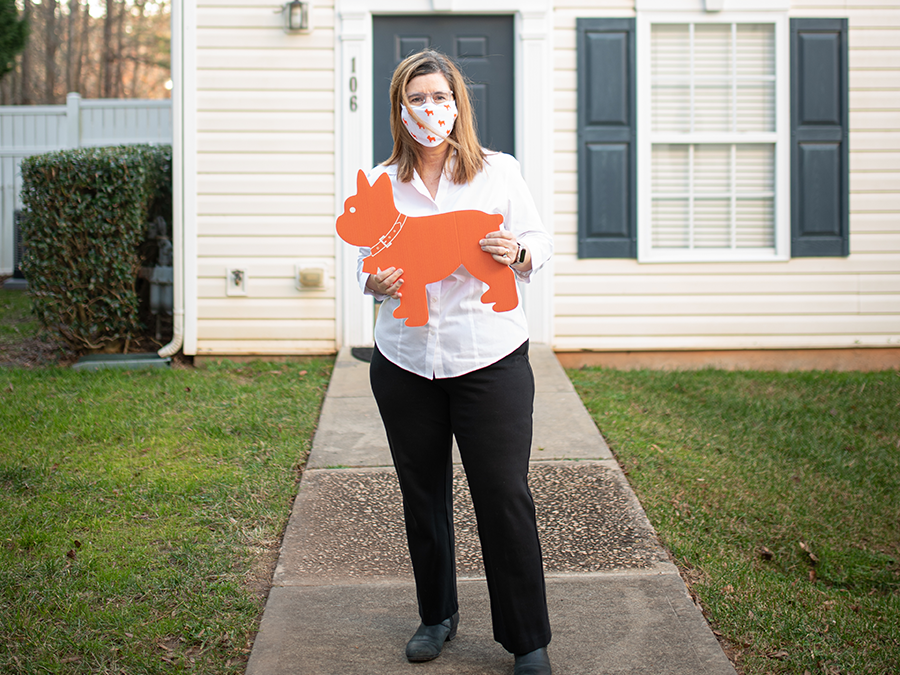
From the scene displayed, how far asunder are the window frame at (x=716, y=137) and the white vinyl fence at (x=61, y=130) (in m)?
7.13

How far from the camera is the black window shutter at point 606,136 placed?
6.20 m

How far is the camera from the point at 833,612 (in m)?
2.80

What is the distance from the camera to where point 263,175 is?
623 cm

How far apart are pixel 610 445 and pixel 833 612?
1.62 meters

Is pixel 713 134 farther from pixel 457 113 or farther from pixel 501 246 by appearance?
pixel 501 246

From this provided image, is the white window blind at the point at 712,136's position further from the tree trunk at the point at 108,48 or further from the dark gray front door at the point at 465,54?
the tree trunk at the point at 108,48

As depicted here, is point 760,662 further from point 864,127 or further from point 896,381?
point 864,127

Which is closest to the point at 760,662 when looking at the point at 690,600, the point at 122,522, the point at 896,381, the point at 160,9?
the point at 690,600

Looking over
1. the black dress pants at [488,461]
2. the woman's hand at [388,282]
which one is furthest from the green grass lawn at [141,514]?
the woman's hand at [388,282]

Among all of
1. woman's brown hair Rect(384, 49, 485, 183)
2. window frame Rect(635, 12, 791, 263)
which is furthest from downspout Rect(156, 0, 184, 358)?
woman's brown hair Rect(384, 49, 485, 183)

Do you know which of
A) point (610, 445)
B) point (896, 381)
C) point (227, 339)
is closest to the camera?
point (610, 445)

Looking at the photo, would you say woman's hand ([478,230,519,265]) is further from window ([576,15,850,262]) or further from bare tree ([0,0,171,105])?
bare tree ([0,0,171,105])

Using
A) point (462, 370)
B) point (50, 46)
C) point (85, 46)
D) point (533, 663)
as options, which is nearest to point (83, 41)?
point (85, 46)

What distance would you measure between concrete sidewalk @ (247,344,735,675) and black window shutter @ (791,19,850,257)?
3108 millimetres
